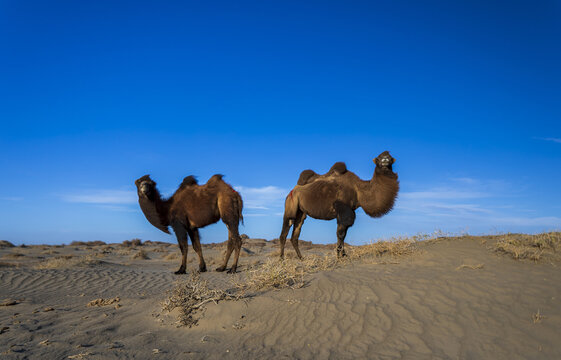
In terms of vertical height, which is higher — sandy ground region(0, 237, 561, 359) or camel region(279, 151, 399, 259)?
camel region(279, 151, 399, 259)

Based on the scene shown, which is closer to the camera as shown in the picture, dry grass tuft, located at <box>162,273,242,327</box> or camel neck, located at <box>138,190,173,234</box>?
dry grass tuft, located at <box>162,273,242,327</box>

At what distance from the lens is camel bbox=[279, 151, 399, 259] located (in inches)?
404

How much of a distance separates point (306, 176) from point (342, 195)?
157 centimetres

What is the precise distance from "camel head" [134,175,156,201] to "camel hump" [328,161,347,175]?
610cm

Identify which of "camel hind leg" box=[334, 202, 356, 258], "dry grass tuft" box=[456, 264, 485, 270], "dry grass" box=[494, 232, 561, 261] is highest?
"camel hind leg" box=[334, 202, 356, 258]

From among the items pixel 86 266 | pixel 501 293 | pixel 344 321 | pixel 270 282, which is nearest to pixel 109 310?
pixel 270 282

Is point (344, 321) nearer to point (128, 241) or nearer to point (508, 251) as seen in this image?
point (508, 251)

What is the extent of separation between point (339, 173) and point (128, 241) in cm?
3096

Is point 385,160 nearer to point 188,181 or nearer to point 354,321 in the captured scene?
point 354,321

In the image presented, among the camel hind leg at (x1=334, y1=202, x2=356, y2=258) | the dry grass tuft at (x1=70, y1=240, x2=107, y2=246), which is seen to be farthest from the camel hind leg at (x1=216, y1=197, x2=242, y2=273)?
the dry grass tuft at (x1=70, y1=240, x2=107, y2=246)

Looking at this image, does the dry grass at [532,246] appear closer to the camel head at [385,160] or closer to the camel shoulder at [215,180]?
the camel head at [385,160]

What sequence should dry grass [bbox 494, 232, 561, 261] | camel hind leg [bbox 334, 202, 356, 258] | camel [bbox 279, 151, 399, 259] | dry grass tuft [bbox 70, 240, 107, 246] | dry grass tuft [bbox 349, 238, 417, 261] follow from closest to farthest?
dry grass [bbox 494, 232, 561, 261] → dry grass tuft [bbox 349, 238, 417, 261] → camel hind leg [bbox 334, 202, 356, 258] → camel [bbox 279, 151, 399, 259] → dry grass tuft [bbox 70, 240, 107, 246]

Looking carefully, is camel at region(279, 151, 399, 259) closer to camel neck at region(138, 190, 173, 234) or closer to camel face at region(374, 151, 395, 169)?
camel face at region(374, 151, 395, 169)

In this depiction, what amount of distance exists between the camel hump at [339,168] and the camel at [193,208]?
11.7 feet
